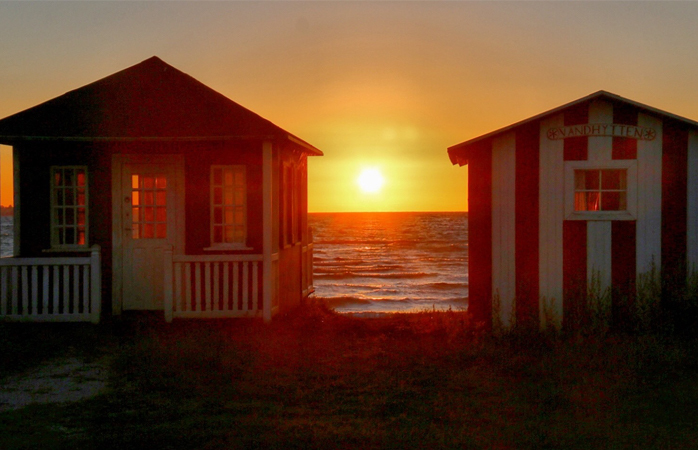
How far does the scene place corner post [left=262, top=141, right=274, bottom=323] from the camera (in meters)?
10.2

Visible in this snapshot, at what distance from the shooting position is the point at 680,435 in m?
5.44

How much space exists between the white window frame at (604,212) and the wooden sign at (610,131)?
39cm

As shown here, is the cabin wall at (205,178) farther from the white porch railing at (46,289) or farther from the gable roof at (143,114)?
the white porch railing at (46,289)

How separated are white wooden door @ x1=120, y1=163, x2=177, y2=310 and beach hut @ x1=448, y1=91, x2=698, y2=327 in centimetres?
556

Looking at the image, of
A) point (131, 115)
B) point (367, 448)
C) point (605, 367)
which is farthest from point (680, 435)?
point (131, 115)

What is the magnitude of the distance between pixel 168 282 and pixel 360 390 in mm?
4697

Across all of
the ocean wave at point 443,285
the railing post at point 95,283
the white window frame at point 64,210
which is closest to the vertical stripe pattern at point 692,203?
the railing post at point 95,283

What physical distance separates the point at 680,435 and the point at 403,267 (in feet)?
87.2

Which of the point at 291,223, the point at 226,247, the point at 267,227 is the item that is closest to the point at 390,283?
the point at 291,223

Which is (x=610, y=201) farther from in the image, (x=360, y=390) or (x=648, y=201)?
(x=360, y=390)

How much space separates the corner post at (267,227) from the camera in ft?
33.6

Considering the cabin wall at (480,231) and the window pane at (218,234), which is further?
the window pane at (218,234)

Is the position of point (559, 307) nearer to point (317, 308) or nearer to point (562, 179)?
point (562, 179)

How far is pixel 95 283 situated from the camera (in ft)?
33.7
